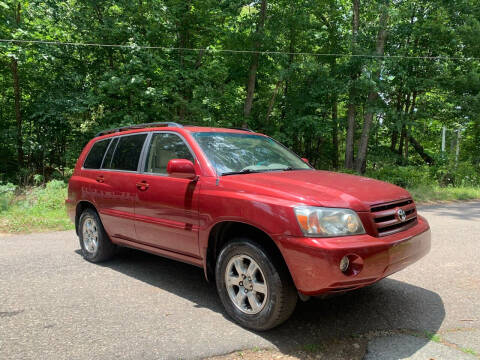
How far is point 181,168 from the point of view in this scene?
3.57 meters

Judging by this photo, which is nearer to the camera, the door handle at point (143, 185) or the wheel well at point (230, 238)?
the wheel well at point (230, 238)

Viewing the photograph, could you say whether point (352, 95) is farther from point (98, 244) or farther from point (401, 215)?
point (401, 215)

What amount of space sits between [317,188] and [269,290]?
3.11 feet

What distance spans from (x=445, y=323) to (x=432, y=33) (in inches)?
799

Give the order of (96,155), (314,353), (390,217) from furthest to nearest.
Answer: (96,155), (390,217), (314,353)

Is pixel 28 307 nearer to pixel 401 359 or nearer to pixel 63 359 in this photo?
pixel 63 359

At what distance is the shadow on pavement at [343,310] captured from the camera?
3.10 metres

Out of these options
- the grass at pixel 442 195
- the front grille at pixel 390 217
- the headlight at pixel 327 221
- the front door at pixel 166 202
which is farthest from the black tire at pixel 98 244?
the grass at pixel 442 195

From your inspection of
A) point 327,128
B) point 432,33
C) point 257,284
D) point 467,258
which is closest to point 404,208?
point 257,284

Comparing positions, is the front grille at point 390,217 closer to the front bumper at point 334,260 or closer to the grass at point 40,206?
the front bumper at point 334,260

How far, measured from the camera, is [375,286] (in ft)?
13.9

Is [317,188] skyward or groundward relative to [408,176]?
skyward

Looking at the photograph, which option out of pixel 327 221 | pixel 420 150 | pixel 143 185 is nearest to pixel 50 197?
pixel 143 185

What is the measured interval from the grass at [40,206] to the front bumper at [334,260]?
6335 millimetres
